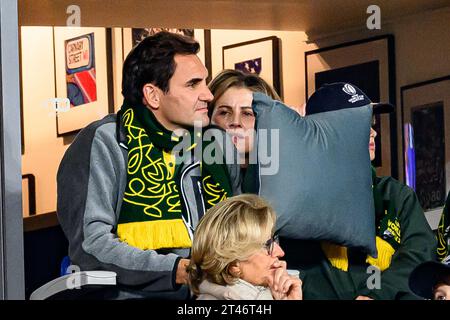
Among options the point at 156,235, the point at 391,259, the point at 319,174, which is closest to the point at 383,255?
the point at 391,259

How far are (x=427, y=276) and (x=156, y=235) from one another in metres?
0.76

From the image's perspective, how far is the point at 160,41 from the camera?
455 cm

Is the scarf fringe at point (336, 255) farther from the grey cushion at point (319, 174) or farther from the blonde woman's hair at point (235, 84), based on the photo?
the blonde woman's hair at point (235, 84)

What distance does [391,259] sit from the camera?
4.59 m

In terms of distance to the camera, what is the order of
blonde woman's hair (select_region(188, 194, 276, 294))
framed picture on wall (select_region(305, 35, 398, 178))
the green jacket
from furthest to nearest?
framed picture on wall (select_region(305, 35, 398, 178)), the green jacket, blonde woman's hair (select_region(188, 194, 276, 294))

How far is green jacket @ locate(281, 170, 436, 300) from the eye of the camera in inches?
177

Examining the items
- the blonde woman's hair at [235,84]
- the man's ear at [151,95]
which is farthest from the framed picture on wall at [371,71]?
the man's ear at [151,95]

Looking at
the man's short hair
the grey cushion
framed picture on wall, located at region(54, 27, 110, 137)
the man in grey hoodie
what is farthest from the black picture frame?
the grey cushion

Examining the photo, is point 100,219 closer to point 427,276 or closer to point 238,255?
point 238,255

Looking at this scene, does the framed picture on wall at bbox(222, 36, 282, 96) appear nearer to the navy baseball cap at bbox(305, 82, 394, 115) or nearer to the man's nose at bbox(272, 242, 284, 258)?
the navy baseball cap at bbox(305, 82, 394, 115)

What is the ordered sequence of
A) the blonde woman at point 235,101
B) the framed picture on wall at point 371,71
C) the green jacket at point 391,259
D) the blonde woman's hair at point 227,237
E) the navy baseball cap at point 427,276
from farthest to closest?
the framed picture on wall at point 371,71
the blonde woman at point 235,101
the green jacket at point 391,259
the navy baseball cap at point 427,276
the blonde woman's hair at point 227,237

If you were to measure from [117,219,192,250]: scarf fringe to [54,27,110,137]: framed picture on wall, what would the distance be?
0.37 meters

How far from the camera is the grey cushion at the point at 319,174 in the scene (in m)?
4.37

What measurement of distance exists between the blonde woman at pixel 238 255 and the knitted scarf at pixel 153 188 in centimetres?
23
